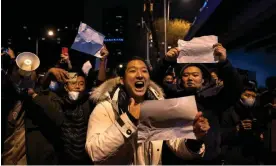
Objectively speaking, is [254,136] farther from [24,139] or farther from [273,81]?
[24,139]

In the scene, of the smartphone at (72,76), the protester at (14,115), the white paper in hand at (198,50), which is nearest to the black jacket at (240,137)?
the white paper in hand at (198,50)

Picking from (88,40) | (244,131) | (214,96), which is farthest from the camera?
(244,131)

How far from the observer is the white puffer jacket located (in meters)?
3.00

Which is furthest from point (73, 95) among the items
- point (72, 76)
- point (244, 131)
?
point (244, 131)

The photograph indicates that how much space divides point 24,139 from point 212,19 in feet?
47.8

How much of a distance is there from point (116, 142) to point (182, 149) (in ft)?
1.91

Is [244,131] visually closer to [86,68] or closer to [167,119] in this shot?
[86,68]

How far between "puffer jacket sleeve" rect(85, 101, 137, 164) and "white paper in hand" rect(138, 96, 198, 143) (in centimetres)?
14

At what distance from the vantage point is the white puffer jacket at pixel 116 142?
3.00 meters

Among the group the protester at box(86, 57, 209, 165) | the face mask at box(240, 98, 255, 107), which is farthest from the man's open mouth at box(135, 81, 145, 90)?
the face mask at box(240, 98, 255, 107)

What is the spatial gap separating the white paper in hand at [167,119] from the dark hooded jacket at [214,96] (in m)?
1.12

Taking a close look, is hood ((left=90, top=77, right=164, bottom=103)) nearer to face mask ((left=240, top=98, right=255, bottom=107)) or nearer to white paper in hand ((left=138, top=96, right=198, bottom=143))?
white paper in hand ((left=138, top=96, right=198, bottom=143))

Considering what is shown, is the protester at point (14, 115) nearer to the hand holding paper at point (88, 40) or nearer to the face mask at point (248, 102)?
the hand holding paper at point (88, 40)

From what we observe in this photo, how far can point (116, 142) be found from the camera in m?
3.00
